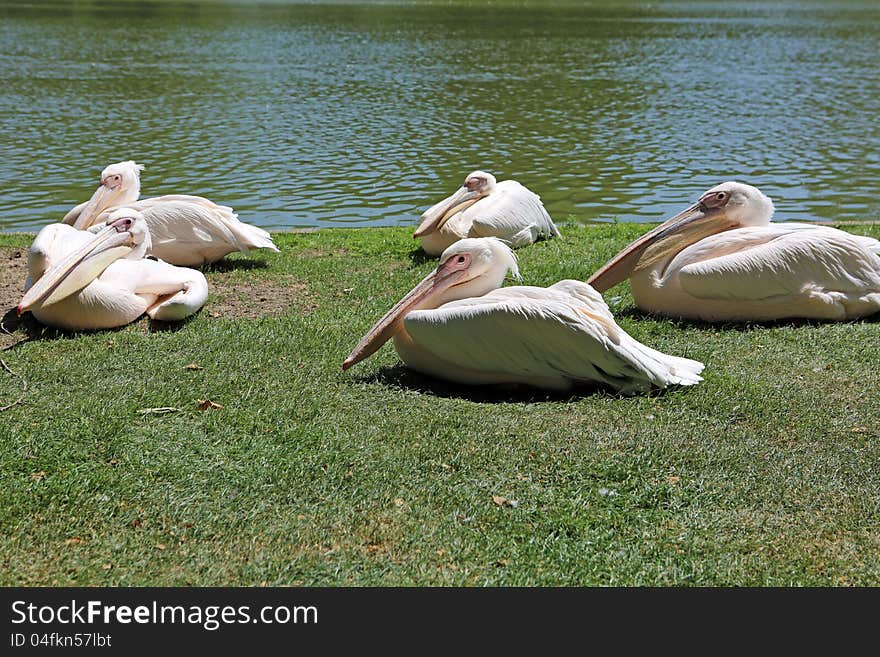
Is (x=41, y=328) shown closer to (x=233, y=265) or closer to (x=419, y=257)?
(x=233, y=265)

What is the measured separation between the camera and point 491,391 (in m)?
4.83

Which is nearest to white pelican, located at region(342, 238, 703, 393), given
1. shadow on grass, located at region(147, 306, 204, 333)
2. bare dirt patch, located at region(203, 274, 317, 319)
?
shadow on grass, located at region(147, 306, 204, 333)

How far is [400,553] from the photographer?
328 cm

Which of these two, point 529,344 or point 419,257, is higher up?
point 529,344

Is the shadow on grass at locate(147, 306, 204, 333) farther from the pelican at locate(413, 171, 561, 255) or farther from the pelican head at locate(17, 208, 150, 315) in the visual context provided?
the pelican at locate(413, 171, 561, 255)

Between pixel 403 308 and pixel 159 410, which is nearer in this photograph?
pixel 159 410

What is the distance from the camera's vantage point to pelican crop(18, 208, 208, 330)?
5.66 metres

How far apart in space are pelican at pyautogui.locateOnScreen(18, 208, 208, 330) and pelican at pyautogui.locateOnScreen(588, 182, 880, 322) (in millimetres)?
2720

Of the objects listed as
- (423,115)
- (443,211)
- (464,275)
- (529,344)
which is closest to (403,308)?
(464,275)

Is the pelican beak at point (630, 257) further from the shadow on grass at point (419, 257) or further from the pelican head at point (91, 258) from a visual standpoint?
the pelican head at point (91, 258)

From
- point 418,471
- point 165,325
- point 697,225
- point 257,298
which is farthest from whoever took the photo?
point 257,298

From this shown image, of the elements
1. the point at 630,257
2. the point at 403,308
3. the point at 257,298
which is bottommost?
the point at 257,298

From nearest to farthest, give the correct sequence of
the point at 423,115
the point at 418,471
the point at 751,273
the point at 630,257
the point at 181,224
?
the point at 418,471
the point at 751,273
the point at 630,257
the point at 181,224
the point at 423,115

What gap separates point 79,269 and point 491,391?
2.67 metres
